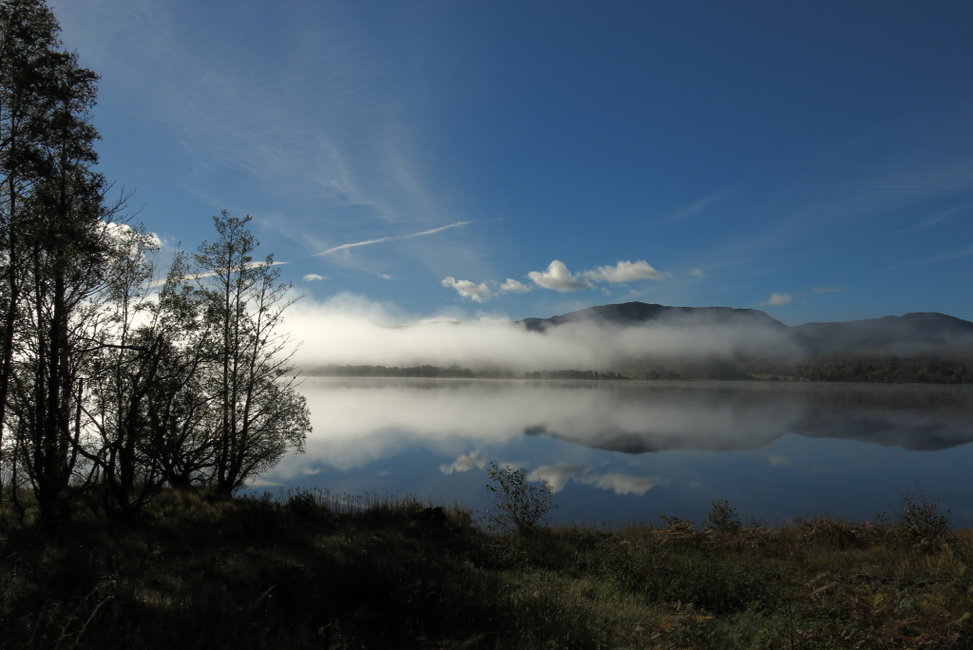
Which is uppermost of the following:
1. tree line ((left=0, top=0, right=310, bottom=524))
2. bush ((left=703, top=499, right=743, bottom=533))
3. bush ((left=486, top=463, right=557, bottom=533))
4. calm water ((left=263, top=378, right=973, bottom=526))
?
tree line ((left=0, top=0, right=310, bottom=524))

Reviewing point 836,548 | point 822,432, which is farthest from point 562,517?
point 822,432

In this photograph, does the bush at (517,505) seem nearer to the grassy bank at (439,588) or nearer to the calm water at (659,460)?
the grassy bank at (439,588)

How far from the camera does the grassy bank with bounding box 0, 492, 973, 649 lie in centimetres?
643

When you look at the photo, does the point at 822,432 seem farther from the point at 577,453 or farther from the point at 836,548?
the point at 836,548

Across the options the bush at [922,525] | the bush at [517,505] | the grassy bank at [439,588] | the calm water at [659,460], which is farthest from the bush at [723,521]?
the calm water at [659,460]

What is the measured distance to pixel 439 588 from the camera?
8023mm

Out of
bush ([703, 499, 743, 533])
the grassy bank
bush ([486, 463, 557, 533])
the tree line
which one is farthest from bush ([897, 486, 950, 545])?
the tree line

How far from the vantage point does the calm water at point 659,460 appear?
106 ft

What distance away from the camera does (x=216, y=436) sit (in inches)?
768

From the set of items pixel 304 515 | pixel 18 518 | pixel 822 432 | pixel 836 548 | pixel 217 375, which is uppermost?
pixel 217 375

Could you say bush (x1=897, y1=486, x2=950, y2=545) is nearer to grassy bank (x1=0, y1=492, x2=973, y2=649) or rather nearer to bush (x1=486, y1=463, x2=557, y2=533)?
grassy bank (x1=0, y1=492, x2=973, y2=649)

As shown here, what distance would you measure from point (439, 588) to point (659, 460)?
4620 cm

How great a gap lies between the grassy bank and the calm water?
12.9 meters

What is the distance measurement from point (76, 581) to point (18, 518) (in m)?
7.20
